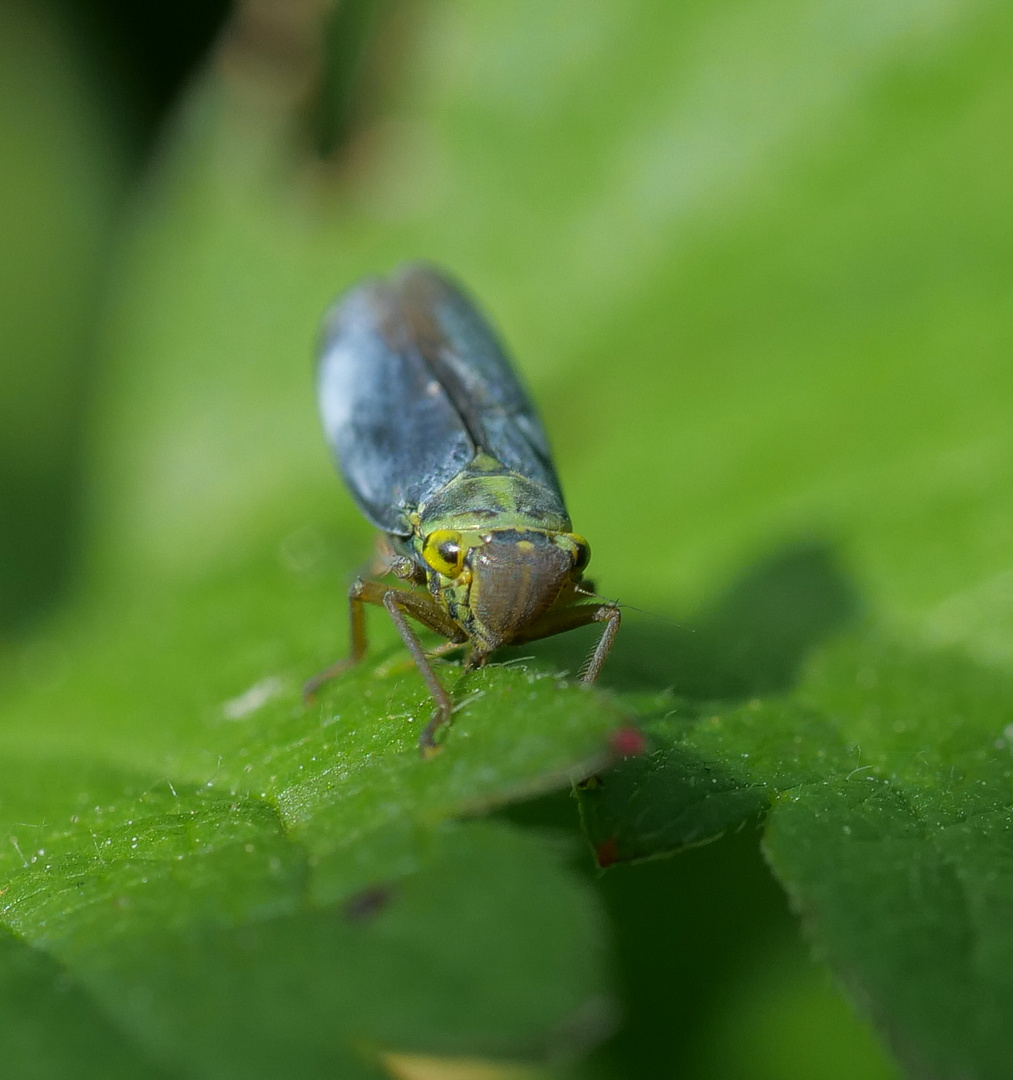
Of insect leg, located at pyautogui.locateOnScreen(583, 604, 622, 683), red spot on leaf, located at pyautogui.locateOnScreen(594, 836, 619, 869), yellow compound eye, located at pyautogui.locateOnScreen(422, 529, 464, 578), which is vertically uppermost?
yellow compound eye, located at pyautogui.locateOnScreen(422, 529, 464, 578)

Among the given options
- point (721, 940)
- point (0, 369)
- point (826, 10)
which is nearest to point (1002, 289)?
point (826, 10)

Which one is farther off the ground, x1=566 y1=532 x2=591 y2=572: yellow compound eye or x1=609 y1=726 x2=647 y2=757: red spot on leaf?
x1=566 y1=532 x2=591 y2=572: yellow compound eye

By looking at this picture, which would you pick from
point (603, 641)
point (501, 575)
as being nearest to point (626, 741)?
point (501, 575)

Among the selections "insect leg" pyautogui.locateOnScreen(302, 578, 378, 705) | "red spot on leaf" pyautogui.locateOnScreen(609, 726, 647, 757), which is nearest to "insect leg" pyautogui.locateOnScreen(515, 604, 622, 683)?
"insect leg" pyautogui.locateOnScreen(302, 578, 378, 705)

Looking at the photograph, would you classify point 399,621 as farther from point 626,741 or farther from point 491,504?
point 626,741

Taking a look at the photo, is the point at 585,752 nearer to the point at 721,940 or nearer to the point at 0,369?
the point at 721,940

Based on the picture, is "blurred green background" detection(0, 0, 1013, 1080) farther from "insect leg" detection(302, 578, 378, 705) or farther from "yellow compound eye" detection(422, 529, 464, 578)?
"yellow compound eye" detection(422, 529, 464, 578)
